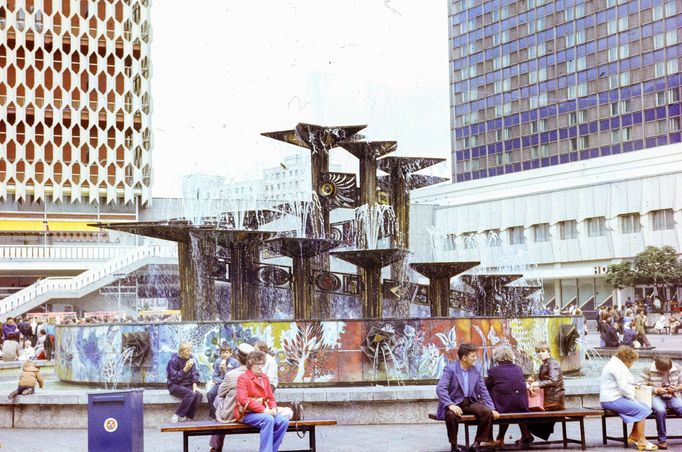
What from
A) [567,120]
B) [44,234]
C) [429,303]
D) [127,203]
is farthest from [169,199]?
[429,303]

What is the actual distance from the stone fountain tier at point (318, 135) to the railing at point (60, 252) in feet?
125

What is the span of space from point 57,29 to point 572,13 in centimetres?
4835

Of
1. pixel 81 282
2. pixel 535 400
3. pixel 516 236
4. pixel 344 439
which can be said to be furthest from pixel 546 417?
pixel 516 236

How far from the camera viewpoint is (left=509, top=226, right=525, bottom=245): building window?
245 ft

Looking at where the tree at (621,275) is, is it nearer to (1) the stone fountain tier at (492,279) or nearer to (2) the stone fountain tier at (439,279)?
(1) the stone fountain tier at (492,279)

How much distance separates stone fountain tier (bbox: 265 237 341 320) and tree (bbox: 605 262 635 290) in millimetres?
41201

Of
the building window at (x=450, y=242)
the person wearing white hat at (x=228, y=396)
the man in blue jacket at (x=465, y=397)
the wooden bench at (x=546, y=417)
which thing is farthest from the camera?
the building window at (x=450, y=242)

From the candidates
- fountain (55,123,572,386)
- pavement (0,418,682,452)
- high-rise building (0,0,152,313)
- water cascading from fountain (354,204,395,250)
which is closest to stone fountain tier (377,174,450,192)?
fountain (55,123,572,386)

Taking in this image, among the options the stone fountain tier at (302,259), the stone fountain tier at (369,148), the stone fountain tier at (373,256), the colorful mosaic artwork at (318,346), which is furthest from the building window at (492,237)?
the colorful mosaic artwork at (318,346)

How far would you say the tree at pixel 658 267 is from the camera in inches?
2301

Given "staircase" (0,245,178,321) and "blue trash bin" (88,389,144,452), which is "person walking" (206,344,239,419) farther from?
"staircase" (0,245,178,321)

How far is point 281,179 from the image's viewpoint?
5231 cm

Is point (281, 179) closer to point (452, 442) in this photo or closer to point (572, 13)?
point (452, 442)

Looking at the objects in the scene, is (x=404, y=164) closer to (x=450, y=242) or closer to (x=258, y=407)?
(x=258, y=407)
